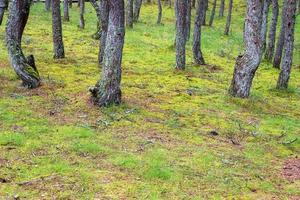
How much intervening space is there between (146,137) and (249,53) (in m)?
6.73

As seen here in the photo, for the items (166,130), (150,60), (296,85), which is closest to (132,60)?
(150,60)

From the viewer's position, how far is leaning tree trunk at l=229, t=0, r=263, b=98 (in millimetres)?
17016

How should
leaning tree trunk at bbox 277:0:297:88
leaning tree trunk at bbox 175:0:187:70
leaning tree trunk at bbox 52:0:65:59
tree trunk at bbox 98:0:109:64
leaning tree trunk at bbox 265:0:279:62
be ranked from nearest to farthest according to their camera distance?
leaning tree trunk at bbox 277:0:297:88, tree trunk at bbox 98:0:109:64, leaning tree trunk at bbox 52:0:65:59, leaning tree trunk at bbox 175:0:187:70, leaning tree trunk at bbox 265:0:279:62

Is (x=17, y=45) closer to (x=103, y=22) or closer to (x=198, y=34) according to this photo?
(x=103, y=22)

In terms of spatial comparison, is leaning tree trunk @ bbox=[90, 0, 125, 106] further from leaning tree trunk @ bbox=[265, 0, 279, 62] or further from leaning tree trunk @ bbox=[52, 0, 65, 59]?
leaning tree trunk @ bbox=[265, 0, 279, 62]

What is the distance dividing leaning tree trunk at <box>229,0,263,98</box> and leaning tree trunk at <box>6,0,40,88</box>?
7552 millimetres

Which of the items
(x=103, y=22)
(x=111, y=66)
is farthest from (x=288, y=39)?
(x=111, y=66)

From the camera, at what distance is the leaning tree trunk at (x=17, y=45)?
16.1 m

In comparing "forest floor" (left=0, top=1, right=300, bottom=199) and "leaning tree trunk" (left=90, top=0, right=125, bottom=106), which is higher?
"leaning tree trunk" (left=90, top=0, right=125, bottom=106)

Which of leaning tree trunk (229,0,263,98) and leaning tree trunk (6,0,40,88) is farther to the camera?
leaning tree trunk (229,0,263,98)

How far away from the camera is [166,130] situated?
13.3 m

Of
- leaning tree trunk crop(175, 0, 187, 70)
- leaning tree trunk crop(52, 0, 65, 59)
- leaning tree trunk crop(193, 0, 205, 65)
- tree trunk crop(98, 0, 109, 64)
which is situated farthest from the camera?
leaning tree trunk crop(193, 0, 205, 65)

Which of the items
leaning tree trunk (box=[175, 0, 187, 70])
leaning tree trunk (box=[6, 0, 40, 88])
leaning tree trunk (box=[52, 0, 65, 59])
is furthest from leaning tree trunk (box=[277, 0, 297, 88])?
leaning tree trunk (box=[6, 0, 40, 88])

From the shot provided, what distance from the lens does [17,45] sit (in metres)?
16.2
